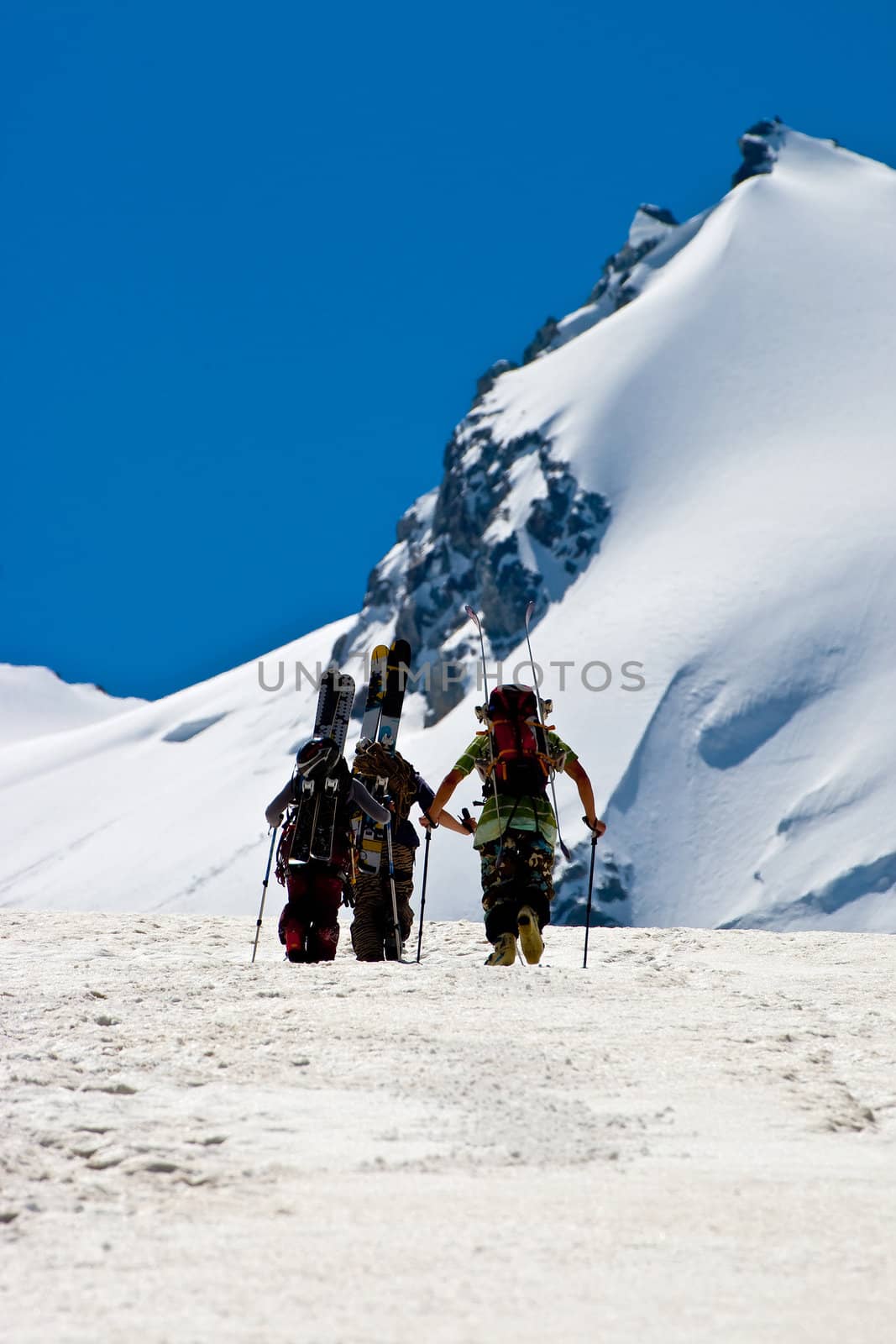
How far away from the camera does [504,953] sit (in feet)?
36.0

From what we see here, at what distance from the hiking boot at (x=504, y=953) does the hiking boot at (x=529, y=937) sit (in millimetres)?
93

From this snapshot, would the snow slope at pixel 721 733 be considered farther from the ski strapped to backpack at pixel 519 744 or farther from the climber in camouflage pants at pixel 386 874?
the ski strapped to backpack at pixel 519 744

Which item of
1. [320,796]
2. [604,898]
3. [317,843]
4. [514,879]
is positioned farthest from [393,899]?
[604,898]

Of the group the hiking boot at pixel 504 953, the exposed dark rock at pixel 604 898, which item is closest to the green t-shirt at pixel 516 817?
the hiking boot at pixel 504 953

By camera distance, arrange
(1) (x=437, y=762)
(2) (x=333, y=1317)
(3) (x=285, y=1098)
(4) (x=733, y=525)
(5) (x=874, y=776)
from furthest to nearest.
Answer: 1. (4) (x=733, y=525)
2. (1) (x=437, y=762)
3. (5) (x=874, y=776)
4. (3) (x=285, y=1098)
5. (2) (x=333, y=1317)

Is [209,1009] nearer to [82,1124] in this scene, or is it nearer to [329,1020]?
[329,1020]

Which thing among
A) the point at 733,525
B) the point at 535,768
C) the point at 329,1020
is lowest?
the point at 329,1020

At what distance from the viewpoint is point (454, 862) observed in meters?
151

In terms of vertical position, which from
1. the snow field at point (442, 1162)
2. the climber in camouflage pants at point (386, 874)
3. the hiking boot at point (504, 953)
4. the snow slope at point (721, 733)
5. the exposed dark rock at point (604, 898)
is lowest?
the snow field at point (442, 1162)

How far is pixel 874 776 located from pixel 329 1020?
138m

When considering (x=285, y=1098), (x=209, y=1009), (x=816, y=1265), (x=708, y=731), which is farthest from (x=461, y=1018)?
(x=708, y=731)

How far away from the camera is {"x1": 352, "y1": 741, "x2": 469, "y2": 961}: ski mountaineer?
12352mm

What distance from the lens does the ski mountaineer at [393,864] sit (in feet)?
40.5

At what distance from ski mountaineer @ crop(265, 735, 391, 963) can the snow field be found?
204 centimetres
